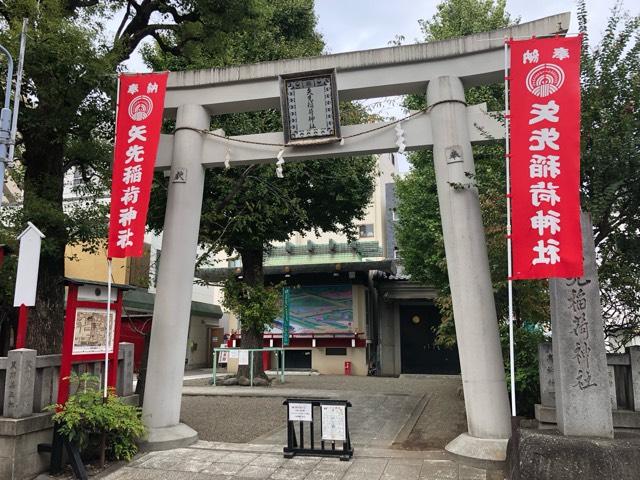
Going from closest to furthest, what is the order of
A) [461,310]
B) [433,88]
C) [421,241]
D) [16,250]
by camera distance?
1. [461,310]
2. [433,88]
3. [16,250]
4. [421,241]

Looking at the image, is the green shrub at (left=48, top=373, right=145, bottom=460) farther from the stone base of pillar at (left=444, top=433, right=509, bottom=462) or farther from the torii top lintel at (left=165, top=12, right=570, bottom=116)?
the torii top lintel at (left=165, top=12, right=570, bottom=116)

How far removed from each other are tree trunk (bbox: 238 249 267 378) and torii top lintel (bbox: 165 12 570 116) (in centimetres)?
883

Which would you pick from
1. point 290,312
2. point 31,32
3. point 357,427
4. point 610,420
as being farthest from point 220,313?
point 610,420

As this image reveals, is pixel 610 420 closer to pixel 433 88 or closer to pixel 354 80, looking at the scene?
pixel 433 88

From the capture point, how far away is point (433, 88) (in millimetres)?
8547

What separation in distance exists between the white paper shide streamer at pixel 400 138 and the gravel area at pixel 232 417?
563cm

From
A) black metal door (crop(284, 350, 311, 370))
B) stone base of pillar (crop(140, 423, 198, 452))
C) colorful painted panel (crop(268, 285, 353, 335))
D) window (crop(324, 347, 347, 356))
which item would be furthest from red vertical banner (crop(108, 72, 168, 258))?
black metal door (crop(284, 350, 311, 370))

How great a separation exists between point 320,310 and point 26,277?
17.7m

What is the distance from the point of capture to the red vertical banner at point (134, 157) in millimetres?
8199

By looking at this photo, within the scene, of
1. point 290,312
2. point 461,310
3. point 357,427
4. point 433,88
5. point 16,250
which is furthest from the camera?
point 290,312

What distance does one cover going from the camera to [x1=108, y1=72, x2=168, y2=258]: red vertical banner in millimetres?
8199

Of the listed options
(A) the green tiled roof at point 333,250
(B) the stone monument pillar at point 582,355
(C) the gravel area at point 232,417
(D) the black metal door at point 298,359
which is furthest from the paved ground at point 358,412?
(A) the green tiled roof at point 333,250

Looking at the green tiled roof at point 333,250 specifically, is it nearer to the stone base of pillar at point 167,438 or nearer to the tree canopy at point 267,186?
the tree canopy at point 267,186

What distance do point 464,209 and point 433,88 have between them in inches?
82.3
